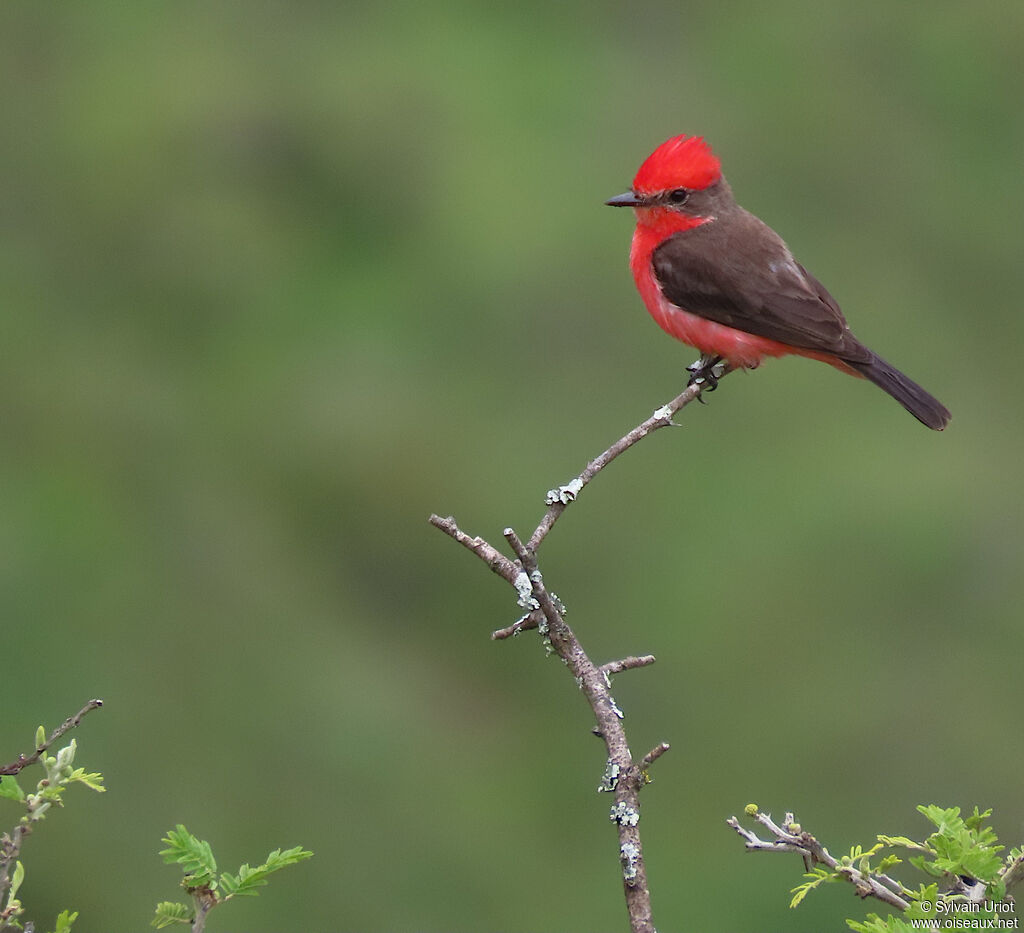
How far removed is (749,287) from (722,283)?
0.10 metres

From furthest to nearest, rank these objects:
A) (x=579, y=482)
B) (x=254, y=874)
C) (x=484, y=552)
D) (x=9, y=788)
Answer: (x=579, y=482) → (x=484, y=552) → (x=254, y=874) → (x=9, y=788)

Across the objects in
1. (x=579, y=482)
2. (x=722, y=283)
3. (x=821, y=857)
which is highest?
(x=722, y=283)

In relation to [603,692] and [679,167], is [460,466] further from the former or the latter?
[603,692]

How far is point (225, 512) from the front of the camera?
24.5ft

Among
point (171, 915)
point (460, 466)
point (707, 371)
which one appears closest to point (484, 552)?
point (171, 915)

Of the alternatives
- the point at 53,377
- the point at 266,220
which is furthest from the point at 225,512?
the point at 266,220

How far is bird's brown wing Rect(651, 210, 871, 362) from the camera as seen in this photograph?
5.23m

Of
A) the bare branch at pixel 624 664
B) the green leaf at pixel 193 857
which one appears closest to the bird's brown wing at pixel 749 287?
the bare branch at pixel 624 664

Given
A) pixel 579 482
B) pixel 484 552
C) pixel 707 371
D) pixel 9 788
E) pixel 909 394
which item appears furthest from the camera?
pixel 909 394

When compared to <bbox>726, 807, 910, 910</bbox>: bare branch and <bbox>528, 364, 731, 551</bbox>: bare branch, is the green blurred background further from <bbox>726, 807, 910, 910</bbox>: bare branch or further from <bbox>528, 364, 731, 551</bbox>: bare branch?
<bbox>726, 807, 910, 910</bbox>: bare branch

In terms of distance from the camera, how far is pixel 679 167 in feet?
17.6

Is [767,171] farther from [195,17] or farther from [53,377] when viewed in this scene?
[53,377]

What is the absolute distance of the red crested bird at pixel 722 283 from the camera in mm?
5211

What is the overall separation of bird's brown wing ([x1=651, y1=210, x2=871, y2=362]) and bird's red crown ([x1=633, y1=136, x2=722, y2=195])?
0.18 meters
